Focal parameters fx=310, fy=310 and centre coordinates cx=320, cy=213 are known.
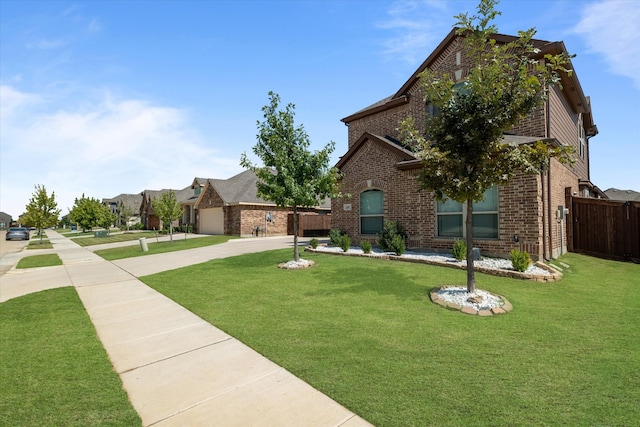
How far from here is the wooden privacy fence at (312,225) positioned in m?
28.1

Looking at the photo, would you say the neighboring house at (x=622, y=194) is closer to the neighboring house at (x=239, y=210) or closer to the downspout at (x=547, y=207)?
the neighboring house at (x=239, y=210)

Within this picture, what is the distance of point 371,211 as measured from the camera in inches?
550

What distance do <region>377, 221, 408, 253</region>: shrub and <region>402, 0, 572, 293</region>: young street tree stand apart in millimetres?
4891

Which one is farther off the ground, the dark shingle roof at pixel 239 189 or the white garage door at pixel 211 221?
the dark shingle roof at pixel 239 189

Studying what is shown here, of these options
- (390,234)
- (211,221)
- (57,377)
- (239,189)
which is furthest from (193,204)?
(57,377)

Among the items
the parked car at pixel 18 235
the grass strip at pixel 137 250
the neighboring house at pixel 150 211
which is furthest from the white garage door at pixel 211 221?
the parked car at pixel 18 235

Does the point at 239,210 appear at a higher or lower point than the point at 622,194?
lower

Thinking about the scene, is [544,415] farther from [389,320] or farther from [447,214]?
[447,214]

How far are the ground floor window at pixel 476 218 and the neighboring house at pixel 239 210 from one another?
18.3 m

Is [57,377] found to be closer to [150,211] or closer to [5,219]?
[150,211]

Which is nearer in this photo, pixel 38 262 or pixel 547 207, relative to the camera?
pixel 547 207

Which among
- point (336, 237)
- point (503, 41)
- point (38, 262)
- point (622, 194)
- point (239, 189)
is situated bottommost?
point (38, 262)

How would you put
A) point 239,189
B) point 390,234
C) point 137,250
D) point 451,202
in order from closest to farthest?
point 451,202
point 390,234
point 137,250
point 239,189

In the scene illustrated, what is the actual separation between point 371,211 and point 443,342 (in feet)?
31.7
